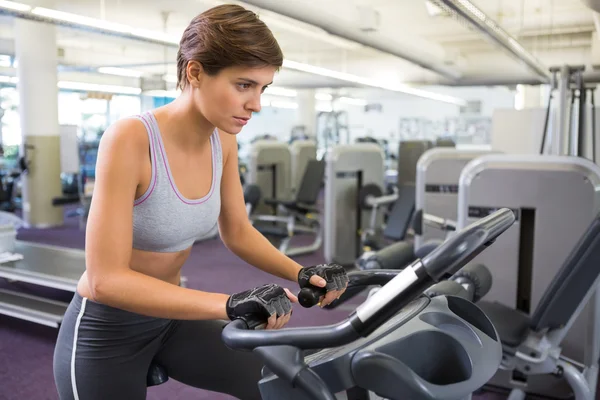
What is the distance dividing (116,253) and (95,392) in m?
0.32

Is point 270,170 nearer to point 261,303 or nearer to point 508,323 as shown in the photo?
point 508,323

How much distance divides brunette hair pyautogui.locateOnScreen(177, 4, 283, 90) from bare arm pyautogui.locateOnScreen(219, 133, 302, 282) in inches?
12.4

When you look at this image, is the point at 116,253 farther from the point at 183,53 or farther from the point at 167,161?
the point at 183,53

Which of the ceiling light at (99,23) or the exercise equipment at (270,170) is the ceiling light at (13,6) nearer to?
the ceiling light at (99,23)

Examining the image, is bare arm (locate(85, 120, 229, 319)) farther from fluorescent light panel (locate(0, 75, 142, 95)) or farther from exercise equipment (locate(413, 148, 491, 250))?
fluorescent light panel (locate(0, 75, 142, 95))

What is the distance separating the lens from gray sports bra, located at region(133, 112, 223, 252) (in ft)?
3.60

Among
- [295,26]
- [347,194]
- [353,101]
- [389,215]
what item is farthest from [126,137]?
[353,101]

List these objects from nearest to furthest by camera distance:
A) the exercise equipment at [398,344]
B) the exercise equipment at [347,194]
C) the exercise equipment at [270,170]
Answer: the exercise equipment at [398,344]
the exercise equipment at [347,194]
the exercise equipment at [270,170]

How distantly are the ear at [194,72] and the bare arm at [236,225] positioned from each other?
267 millimetres

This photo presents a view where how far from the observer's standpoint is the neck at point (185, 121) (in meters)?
1.14

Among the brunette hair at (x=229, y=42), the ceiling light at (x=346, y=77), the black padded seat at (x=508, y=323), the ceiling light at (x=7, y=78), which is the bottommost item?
the black padded seat at (x=508, y=323)

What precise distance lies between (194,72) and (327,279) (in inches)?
18.7

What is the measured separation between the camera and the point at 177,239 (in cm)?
117

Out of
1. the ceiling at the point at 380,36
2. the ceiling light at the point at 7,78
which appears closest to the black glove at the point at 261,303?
the ceiling at the point at 380,36
